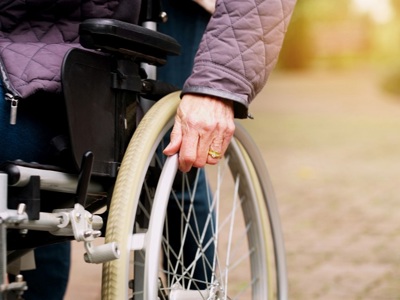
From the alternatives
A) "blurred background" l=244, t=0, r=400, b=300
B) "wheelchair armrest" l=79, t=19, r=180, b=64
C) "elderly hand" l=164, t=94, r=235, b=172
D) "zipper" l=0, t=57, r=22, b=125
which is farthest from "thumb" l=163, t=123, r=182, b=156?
"blurred background" l=244, t=0, r=400, b=300

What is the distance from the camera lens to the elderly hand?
208cm

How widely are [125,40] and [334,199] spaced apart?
486 centimetres

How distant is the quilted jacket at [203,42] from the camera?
194 cm

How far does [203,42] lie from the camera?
2154 mm

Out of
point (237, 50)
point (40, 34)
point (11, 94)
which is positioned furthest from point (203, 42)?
point (11, 94)

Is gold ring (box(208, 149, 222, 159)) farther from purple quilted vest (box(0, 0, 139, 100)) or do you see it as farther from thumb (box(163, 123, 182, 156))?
purple quilted vest (box(0, 0, 139, 100))

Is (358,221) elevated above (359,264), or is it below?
above

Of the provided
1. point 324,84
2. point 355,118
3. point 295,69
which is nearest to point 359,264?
point 355,118

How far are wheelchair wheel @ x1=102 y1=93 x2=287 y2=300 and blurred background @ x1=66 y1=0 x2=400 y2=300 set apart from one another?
5.34ft

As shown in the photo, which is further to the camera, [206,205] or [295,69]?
[295,69]

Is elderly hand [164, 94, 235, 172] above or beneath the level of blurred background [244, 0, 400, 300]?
beneath

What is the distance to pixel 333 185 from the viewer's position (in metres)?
7.32

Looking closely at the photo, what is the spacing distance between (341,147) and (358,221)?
3.89m

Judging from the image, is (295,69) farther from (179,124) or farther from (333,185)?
(179,124)
